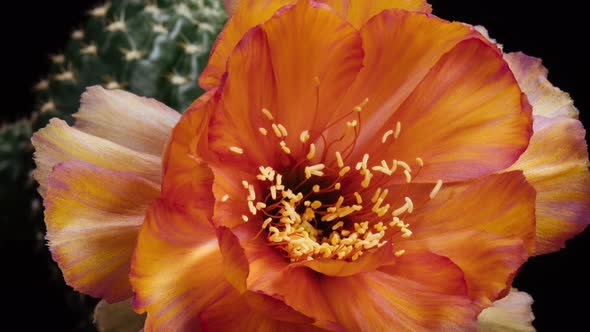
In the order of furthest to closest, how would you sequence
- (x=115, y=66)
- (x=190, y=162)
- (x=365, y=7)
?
(x=115, y=66) → (x=365, y=7) → (x=190, y=162)

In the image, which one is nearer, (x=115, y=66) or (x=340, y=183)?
(x=340, y=183)

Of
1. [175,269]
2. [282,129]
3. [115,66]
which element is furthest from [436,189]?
[115,66]

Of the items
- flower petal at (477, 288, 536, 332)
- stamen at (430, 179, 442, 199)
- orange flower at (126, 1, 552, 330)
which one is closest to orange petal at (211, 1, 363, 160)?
orange flower at (126, 1, 552, 330)

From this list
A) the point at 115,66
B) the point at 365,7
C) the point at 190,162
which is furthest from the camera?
the point at 115,66

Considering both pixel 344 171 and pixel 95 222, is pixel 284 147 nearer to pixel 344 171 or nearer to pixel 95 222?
pixel 344 171

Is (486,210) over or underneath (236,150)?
underneath

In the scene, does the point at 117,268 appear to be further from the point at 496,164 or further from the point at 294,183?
the point at 496,164

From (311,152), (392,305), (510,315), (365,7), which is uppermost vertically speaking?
(365,7)

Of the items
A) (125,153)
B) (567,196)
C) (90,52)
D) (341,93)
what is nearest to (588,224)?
(567,196)

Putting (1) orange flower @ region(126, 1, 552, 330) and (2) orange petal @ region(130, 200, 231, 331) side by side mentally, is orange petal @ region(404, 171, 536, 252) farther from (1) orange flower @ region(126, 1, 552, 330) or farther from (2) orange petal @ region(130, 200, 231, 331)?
(2) orange petal @ region(130, 200, 231, 331)
